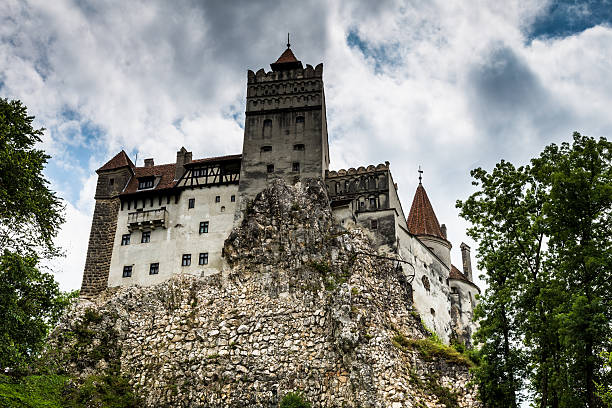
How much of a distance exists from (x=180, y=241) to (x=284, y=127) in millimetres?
12255

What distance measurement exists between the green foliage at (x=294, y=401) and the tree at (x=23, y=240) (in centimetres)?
1434

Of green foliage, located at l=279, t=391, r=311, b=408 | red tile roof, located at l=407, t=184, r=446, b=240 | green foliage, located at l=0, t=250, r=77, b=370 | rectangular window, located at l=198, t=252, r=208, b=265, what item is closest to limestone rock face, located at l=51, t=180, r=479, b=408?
green foliage, located at l=279, t=391, r=311, b=408

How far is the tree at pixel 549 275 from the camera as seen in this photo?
75.6 feet

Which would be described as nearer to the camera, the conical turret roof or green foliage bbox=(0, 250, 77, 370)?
green foliage bbox=(0, 250, 77, 370)

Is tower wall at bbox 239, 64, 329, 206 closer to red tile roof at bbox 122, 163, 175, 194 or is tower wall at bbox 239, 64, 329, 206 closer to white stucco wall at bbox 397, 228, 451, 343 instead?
red tile roof at bbox 122, 163, 175, 194

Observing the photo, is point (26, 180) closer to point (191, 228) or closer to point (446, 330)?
point (191, 228)

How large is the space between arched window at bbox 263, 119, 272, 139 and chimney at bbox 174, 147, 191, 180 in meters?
6.83

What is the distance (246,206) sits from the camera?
154ft

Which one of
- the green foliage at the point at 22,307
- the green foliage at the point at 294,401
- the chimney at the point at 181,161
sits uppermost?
the chimney at the point at 181,161

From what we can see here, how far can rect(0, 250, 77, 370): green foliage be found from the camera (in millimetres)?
25156

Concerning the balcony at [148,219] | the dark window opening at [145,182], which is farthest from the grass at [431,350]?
the dark window opening at [145,182]

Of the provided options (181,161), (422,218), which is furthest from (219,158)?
(422,218)

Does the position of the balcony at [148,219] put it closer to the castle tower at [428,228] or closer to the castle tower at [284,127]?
the castle tower at [284,127]

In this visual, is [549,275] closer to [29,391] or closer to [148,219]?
[29,391]
